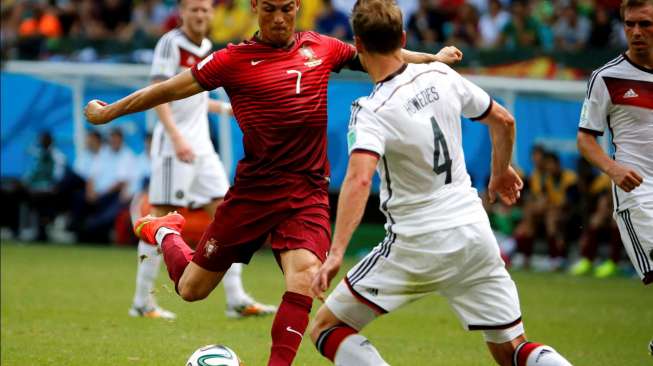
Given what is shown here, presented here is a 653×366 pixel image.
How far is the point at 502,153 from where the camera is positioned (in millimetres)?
6859

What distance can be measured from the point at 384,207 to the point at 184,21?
5638mm

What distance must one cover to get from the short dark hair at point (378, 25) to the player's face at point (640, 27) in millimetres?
2772

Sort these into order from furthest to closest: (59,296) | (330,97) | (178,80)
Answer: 1. (330,97)
2. (59,296)
3. (178,80)

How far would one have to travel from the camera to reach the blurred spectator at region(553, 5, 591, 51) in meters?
20.6

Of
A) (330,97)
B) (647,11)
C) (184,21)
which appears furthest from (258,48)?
(330,97)

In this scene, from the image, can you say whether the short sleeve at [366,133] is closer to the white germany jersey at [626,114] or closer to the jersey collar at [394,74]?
the jersey collar at [394,74]

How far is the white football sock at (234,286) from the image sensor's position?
11.6m

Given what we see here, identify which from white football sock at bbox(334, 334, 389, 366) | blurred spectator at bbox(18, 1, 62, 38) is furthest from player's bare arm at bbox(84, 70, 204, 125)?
blurred spectator at bbox(18, 1, 62, 38)

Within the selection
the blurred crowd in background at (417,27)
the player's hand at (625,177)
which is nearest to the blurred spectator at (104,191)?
the blurred crowd in background at (417,27)

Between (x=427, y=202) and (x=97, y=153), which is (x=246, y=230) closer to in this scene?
(x=427, y=202)

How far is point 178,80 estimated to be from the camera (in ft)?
25.2

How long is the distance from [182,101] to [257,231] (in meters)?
4.26

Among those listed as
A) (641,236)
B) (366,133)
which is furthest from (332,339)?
(641,236)

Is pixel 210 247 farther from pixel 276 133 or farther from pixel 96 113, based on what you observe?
pixel 96 113
